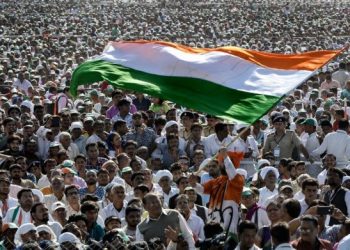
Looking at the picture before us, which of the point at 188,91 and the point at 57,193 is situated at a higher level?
the point at 188,91

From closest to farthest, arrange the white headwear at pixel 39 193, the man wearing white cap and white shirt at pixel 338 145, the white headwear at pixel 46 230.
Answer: the white headwear at pixel 46 230 → the white headwear at pixel 39 193 → the man wearing white cap and white shirt at pixel 338 145

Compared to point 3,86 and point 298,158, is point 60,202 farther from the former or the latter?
point 3,86

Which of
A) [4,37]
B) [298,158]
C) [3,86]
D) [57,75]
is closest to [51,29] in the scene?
[4,37]

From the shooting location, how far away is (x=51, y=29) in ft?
139

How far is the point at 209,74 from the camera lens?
45.3 ft

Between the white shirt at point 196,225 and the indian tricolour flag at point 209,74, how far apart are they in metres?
1.01

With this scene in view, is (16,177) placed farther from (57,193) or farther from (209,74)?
(209,74)

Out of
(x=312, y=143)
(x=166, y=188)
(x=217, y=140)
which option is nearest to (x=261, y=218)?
(x=166, y=188)

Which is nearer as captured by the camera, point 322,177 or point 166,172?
point 166,172

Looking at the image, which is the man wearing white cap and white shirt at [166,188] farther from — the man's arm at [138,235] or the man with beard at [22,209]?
the man's arm at [138,235]

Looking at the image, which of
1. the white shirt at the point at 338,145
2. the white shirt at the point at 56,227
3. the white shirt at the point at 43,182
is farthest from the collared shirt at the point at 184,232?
the white shirt at the point at 338,145

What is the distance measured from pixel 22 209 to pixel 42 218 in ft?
2.16

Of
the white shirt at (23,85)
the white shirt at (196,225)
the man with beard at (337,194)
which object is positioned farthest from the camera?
the white shirt at (23,85)

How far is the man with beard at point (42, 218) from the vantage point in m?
13.2
